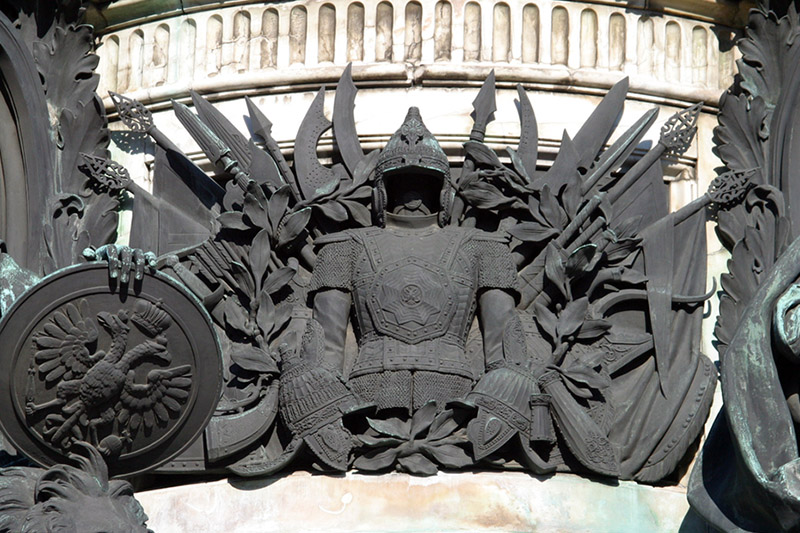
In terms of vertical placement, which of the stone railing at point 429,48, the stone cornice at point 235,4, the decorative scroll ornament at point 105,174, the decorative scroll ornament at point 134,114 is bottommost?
the decorative scroll ornament at point 105,174

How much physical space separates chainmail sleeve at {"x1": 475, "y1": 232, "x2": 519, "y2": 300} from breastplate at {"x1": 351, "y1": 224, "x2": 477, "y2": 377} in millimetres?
82

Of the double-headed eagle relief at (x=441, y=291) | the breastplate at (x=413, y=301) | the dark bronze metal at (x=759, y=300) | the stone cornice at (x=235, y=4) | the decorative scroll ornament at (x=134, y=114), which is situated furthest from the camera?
the stone cornice at (x=235, y=4)

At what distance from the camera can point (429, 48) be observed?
14773mm

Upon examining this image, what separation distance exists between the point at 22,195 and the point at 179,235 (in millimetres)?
1080

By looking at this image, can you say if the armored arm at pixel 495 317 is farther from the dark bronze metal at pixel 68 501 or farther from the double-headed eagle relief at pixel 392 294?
the dark bronze metal at pixel 68 501

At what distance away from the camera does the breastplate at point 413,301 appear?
13.5m

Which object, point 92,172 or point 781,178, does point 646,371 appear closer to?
point 781,178

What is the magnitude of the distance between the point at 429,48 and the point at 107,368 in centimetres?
344

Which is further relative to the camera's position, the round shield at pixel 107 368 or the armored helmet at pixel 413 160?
the armored helmet at pixel 413 160

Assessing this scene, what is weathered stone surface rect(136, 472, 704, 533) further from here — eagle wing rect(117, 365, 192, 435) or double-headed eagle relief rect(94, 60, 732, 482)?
eagle wing rect(117, 365, 192, 435)

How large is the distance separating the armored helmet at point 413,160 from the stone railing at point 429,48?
2.45ft

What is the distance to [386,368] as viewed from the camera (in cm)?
1338

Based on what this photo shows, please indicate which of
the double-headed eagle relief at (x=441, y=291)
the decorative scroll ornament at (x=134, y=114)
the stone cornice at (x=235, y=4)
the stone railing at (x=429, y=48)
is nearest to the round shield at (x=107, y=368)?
the double-headed eagle relief at (x=441, y=291)

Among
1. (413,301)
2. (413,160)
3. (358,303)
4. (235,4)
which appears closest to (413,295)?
(413,301)
